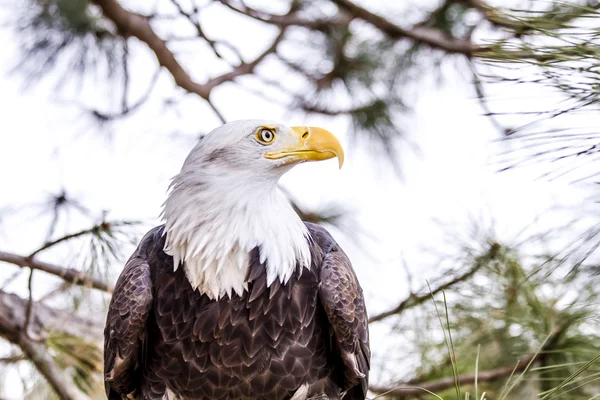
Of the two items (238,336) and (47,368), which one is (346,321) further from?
(47,368)

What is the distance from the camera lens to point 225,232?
2443 mm

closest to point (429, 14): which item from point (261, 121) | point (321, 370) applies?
point (261, 121)

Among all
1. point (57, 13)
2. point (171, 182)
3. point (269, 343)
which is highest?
point (57, 13)

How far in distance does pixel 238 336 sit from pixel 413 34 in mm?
2452

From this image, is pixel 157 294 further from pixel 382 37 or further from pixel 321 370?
pixel 382 37

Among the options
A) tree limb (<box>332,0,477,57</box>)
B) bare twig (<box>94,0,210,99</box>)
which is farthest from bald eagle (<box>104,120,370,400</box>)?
tree limb (<box>332,0,477,57</box>)

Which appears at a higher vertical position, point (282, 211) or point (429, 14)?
point (429, 14)

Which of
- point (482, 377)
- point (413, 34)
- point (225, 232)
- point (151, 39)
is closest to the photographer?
point (225, 232)

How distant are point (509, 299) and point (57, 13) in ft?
8.55

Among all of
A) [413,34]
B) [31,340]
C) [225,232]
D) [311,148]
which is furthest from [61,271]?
[413,34]

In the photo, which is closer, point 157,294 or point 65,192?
point 157,294

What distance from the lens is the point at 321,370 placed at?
2428mm

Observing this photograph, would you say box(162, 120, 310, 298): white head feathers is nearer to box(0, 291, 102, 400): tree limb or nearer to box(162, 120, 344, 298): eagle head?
box(162, 120, 344, 298): eagle head

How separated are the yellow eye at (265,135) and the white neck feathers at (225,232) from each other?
5.0 inches
